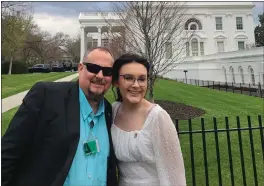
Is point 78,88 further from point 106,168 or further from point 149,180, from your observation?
point 149,180

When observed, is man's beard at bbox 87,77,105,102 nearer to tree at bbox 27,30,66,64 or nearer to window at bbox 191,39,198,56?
window at bbox 191,39,198,56

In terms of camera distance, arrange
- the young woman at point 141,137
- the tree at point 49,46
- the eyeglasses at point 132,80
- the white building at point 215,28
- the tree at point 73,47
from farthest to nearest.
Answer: the tree at point 73,47 < the tree at point 49,46 < the white building at point 215,28 < the eyeglasses at point 132,80 < the young woman at point 141,137

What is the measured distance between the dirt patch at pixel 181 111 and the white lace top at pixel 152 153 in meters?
8.68

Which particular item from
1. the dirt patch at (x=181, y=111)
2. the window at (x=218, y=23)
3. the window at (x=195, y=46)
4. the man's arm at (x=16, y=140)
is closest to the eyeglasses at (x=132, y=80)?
the man's arm at (x=16, y=140)

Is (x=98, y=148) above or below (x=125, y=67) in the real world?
below

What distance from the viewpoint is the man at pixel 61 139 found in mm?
1916

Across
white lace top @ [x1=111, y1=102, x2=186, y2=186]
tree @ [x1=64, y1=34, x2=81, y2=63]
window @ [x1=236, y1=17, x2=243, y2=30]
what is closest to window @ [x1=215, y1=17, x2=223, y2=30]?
window @ [x1=236, y1=17, x2=243, y2=30]

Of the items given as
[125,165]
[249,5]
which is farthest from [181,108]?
[249,5]

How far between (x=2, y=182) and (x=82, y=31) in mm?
63030

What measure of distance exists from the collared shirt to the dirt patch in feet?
28.7

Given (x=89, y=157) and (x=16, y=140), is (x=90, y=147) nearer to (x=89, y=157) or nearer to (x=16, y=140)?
(x=89, y=157)

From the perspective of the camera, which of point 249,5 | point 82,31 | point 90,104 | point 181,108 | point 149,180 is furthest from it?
point 82,31

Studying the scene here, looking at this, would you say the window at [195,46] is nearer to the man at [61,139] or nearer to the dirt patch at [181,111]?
the dirt patch at [181,111]

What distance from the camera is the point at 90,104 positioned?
221cm
